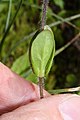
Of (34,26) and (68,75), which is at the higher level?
(34,26)

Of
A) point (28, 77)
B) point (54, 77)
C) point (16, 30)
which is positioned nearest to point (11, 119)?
point (28, 77)

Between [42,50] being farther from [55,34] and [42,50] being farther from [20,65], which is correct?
[55,34]

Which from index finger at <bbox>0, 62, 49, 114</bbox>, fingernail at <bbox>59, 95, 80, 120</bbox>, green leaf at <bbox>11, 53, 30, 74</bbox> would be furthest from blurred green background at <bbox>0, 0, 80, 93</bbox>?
fingernail at <bbox>59, 95, 80, 120</bbox>

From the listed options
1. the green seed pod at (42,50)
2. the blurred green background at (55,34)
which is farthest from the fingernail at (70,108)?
the blurred green background at (55,34)

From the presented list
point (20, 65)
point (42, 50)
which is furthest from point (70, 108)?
point (20, 65)

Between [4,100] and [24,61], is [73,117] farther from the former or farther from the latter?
[24,61]

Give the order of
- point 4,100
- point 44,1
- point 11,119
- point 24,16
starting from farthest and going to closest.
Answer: point 24,16 → point 4,100 → point 11,119 → point 44,1
